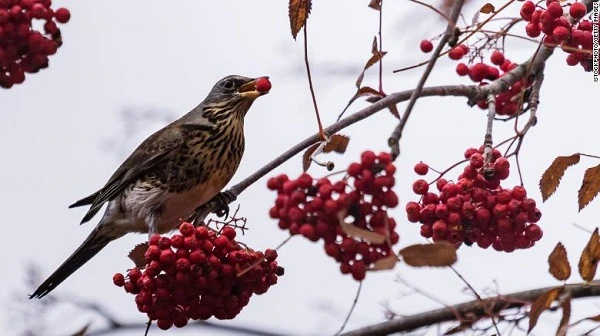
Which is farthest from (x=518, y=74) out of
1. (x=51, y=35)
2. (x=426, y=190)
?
(x=51, y=35)

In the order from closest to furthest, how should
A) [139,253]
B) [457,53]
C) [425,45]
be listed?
[139,253] → [425,45] → [457,53]

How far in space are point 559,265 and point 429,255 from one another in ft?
1.49

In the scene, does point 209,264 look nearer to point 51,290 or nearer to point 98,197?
point 51,290

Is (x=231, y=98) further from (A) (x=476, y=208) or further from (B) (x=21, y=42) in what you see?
(A) (x=476, y=208)

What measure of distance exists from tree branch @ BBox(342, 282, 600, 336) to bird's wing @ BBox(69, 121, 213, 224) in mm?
3137

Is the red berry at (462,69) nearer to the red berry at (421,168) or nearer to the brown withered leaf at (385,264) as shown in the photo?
the red berry at (421,168)

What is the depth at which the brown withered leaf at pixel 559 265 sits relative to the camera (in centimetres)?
265

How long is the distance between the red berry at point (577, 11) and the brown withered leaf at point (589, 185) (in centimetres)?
62

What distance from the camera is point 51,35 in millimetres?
3242

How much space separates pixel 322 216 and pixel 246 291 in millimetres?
1170

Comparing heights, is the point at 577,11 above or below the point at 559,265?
above

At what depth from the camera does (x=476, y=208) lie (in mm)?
3184

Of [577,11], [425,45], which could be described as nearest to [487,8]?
[577,11]

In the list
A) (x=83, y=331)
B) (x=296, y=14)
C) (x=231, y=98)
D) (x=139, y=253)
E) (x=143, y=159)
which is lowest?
(x=83, y=331)
